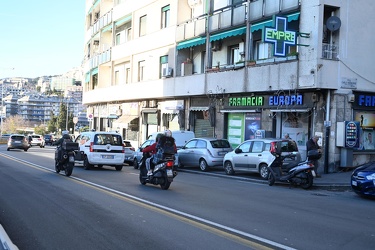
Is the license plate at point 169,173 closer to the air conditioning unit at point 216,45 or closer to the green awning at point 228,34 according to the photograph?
the green awning at point 228,34

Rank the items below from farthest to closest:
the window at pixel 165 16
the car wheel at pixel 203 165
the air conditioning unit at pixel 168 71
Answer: the window at pixel 165 16
the air conditioning unit at pixel 168 71
the car wheel at pixel 203 165

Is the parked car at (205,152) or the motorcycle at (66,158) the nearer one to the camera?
the motorcycle at (66,158)

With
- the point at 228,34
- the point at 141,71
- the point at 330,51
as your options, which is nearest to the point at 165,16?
the point at 141,71

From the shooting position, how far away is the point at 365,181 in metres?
13.2

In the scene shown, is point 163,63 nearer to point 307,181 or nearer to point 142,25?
point 142,25

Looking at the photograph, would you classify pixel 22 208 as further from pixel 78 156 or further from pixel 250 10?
pixel 250 10

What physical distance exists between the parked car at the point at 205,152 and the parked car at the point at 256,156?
49.4 inches

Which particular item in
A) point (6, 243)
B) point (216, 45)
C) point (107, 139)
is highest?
point (216, 45)

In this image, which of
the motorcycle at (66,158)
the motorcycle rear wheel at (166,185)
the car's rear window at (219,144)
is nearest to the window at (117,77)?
the car's rear window at (219,144)

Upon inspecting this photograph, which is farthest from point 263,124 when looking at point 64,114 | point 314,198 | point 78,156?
point 64,114

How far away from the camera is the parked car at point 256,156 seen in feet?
57.9

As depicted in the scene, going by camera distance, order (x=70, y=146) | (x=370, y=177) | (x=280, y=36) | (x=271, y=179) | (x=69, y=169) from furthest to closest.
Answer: (x=280, y=36) → (x=70, y=146) → (x=69, y=169) → (x=271, y=179) → (x=370, y=177)

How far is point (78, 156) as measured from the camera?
20.6m

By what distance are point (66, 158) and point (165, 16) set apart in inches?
790
